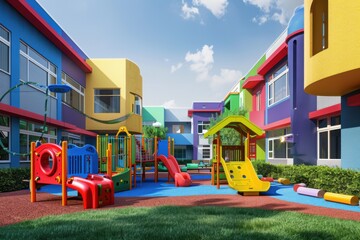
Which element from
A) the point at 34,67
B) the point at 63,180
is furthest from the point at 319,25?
the point at 34,67

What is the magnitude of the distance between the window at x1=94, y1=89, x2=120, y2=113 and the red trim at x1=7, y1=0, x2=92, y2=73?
328cm

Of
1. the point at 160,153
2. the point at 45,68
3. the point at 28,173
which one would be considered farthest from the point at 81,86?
the point at 28,173

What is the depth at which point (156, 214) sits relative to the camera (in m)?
7.17

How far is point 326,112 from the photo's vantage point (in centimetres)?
1338

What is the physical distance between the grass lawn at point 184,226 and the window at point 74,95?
15.4 m

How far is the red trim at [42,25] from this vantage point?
44.7 ft

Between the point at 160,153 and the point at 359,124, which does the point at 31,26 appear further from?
the point at 359,124

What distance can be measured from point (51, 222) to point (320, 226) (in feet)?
17.8

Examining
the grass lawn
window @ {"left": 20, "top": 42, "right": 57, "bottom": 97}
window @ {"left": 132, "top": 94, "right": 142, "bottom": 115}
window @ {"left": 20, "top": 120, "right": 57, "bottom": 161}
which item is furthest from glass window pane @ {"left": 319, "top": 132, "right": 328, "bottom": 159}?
window @ {"left": 132, "top": 94, "right": 142, "bottom": 115}

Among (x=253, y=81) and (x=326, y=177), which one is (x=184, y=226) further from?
(x=253, y=81)

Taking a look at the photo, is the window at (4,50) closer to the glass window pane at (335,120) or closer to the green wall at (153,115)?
the glass window pane at (335,120)

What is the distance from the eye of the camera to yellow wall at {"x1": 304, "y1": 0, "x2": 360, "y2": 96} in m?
8.51

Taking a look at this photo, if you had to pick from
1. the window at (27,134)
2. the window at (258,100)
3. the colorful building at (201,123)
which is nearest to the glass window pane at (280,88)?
the window at (258,100)

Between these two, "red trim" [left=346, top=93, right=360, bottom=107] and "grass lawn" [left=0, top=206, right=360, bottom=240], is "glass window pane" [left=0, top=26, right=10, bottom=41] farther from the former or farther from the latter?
"red trim" [left=346, top=93, right=360, bottom=107]
